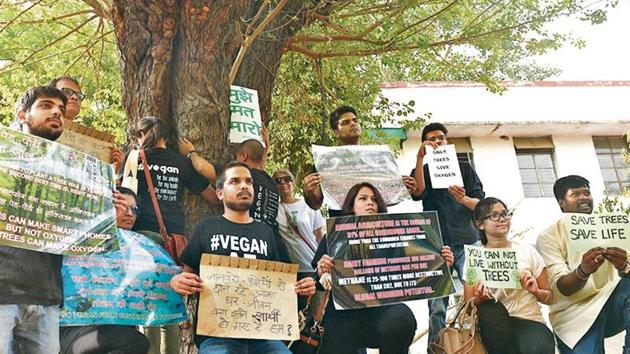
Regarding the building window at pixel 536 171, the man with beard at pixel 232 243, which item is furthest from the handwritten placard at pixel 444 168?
the building window at pixel 536 171

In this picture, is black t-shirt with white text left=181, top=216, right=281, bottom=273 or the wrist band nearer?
black t-shirt with white text left=181, top=216, right=281, bottom=273

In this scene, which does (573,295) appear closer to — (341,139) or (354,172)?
(354,172)

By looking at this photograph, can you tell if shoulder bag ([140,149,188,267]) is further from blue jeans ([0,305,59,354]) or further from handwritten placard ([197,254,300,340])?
blue jeans ([0,305,59,354])

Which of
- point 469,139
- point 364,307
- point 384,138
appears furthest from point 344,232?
point 469,139

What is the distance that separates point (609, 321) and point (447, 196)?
1474 mm

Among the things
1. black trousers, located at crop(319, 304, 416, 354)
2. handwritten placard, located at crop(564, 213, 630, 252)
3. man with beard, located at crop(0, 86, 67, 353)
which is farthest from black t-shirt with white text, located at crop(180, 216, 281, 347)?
handwritten placard, located at crop(564, 213, 630, 252)

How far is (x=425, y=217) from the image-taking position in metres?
3.55

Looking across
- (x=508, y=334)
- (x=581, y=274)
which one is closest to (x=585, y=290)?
(x=581, y=274)

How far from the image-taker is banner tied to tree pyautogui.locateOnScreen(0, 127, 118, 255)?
260 cm

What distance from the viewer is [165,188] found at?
365 centimetres

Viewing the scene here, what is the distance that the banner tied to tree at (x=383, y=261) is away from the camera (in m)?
3.23

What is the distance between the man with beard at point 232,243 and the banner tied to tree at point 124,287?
0.68 ft

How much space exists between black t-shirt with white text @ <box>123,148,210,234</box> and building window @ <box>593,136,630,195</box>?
10392 mm

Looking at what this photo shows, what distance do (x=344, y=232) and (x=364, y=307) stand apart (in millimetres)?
481
